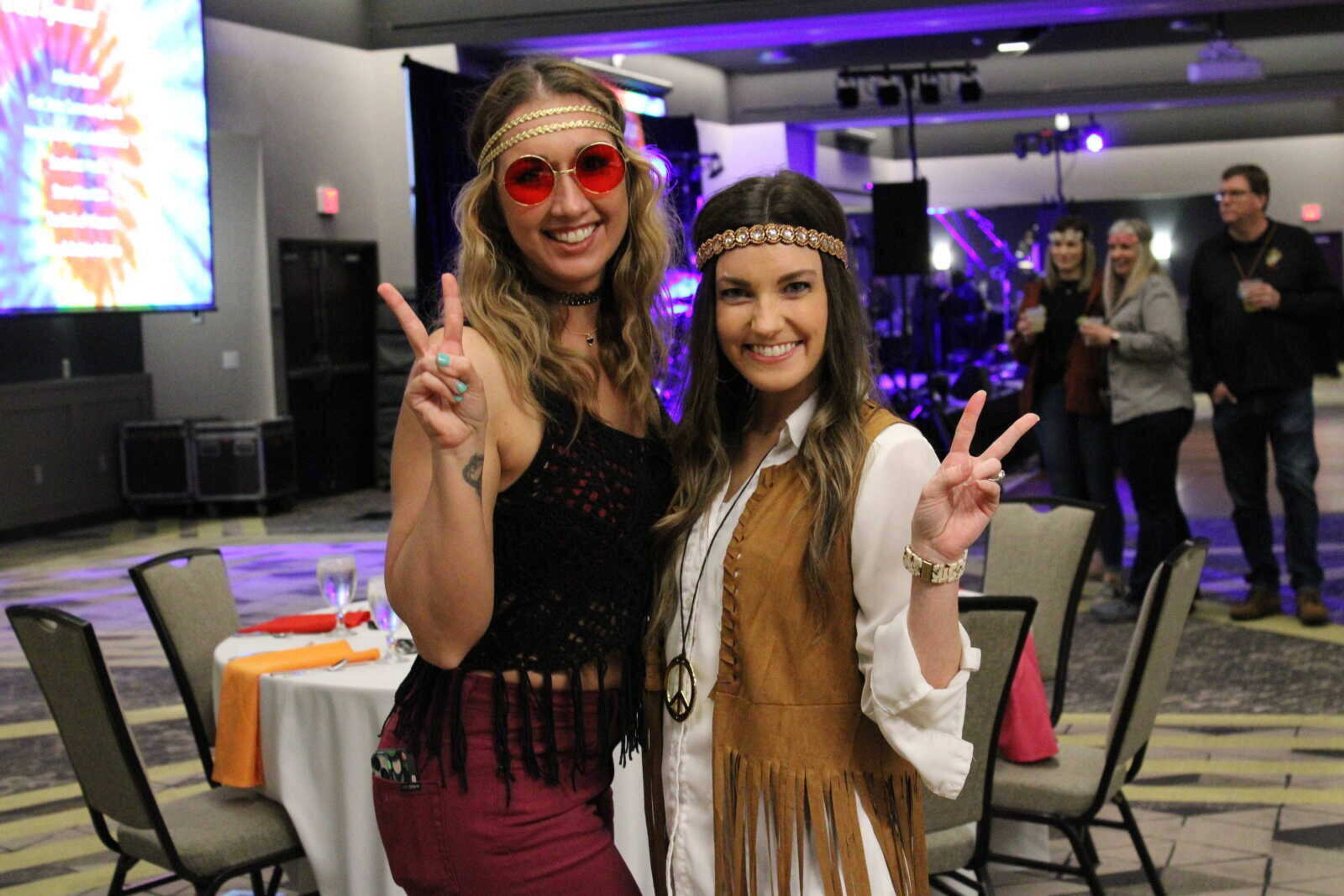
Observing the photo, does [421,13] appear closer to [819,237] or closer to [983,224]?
[819,237]

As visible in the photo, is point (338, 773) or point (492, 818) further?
point (338, 773)

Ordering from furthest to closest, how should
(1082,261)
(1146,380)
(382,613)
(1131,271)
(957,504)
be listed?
(1082,261)
(1131,271)
(1146,380)
(382,613)
(957,504)

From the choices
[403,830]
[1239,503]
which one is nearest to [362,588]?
[1239,503]

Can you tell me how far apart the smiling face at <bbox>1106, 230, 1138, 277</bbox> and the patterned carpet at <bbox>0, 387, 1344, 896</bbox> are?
1.59 metres

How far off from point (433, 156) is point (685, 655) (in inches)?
442

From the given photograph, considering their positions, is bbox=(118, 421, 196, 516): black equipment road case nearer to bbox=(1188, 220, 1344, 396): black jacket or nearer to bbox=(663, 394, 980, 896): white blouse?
bbox=(1188, 220, 1344, 396): black jacket

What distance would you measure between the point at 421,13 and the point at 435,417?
1179 centimetres

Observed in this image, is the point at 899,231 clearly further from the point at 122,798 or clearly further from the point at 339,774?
the point at 122,798

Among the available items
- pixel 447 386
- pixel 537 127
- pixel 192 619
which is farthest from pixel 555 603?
pixel 192 619

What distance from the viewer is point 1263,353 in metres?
6.18

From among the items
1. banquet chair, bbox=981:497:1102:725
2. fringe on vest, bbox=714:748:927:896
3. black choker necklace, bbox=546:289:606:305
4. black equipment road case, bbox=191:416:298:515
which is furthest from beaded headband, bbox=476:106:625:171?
black equipment road case, bbox=191:416:298:515

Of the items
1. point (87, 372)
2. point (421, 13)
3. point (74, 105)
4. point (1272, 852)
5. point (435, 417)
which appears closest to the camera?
point (435, 417)

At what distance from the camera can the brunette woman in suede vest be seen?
1.59m

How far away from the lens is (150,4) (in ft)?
33.3
